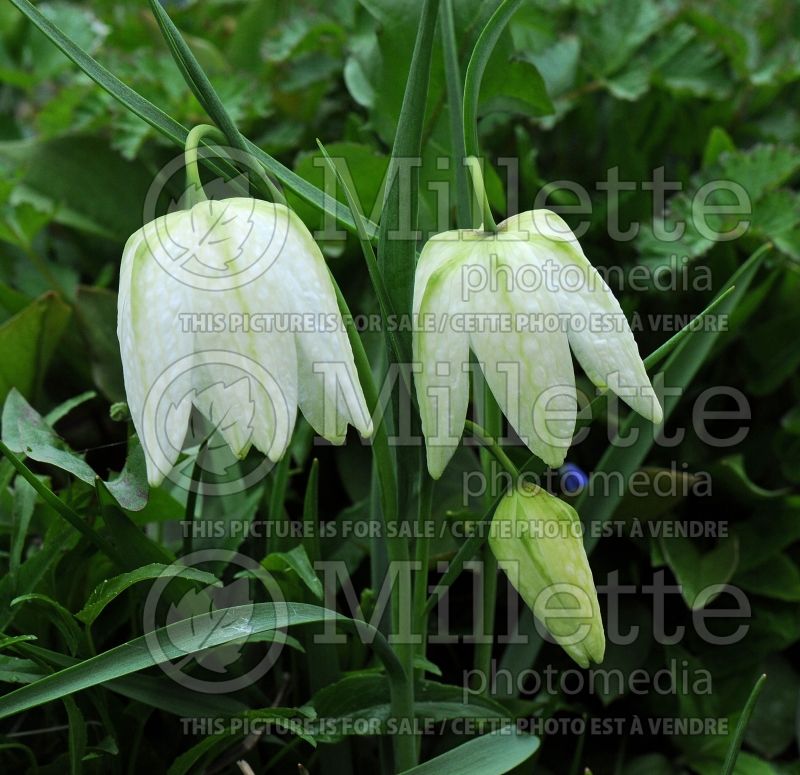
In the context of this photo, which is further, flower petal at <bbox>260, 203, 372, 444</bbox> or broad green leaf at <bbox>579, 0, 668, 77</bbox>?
broad green leaf at <bbox>579, 0, 668, 77</bbox>

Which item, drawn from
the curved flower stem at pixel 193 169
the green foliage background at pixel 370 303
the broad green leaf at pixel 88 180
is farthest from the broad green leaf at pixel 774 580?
the broad green leaf at pixel 88 180

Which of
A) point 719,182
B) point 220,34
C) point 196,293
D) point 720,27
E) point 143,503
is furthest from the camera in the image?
point 220,34

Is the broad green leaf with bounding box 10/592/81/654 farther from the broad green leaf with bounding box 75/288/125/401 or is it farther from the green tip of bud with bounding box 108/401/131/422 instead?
the broad green leaf with bounding box 75/288/125/401

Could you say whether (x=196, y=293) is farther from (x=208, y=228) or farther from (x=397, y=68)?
(x=397, y=68)

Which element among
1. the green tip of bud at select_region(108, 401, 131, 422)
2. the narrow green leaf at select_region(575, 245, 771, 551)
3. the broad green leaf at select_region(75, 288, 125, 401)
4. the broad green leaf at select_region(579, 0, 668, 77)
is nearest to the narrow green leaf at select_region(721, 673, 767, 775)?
the narrow green leaf at select_region(575, 245, 771, 551)

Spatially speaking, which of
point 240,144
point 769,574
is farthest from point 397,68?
point 769,574

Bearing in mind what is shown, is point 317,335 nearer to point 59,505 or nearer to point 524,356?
point 524,356

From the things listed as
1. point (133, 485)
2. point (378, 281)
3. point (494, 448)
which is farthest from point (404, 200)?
point (133, 485)
